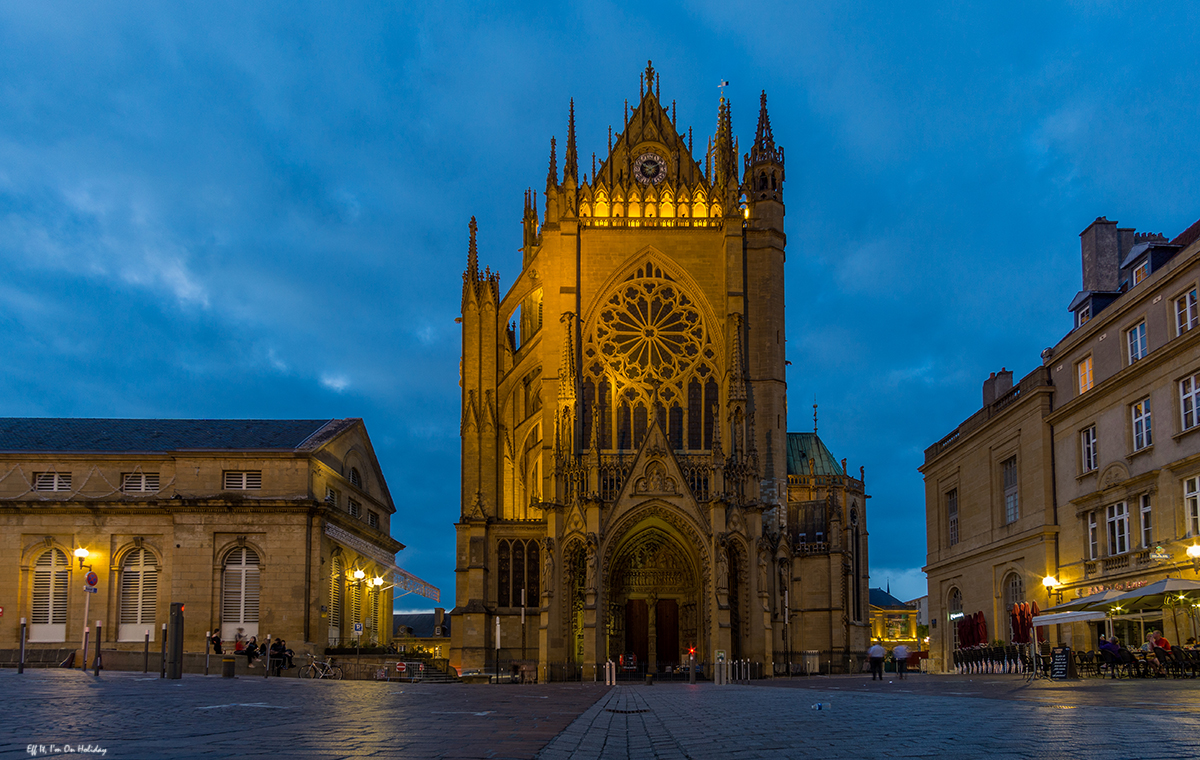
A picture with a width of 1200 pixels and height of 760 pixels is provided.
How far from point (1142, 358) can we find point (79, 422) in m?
45.3

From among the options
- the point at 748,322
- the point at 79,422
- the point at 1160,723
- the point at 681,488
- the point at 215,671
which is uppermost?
the point at 748,322

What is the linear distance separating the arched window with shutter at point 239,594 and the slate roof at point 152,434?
476cm

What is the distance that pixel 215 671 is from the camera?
124 feet

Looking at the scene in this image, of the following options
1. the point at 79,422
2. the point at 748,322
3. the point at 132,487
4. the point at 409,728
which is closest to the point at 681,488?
the point at 748,322

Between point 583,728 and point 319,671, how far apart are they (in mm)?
30437

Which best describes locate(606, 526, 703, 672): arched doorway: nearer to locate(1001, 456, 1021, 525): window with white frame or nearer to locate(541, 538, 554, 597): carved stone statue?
locate(541, 538, 554, 597): carved stone statue

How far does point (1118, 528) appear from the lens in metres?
36.8

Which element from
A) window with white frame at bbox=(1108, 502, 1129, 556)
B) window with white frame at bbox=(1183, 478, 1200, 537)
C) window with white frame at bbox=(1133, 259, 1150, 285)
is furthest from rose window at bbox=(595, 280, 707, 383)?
window with white frame at bbox=(1183, 478, 1200, 537)

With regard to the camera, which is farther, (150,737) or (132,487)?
(132,487)

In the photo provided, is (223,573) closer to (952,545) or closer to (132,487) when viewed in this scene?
(132,487)

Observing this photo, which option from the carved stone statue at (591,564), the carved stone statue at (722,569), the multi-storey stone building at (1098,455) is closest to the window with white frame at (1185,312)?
the multi-storey stone building at (1098,455)

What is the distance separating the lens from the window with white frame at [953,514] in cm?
5405

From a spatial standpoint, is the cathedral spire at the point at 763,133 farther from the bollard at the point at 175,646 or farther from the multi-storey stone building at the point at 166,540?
the bollard at the point at 175,646

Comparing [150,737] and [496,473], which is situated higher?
[496,473]
